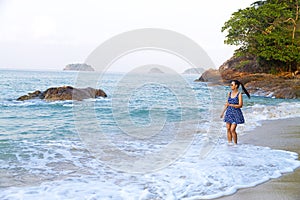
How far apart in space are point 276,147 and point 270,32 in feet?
92.5

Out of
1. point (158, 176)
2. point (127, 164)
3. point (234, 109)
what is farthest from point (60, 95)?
point (158, 176)

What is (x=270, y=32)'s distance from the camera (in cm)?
3262

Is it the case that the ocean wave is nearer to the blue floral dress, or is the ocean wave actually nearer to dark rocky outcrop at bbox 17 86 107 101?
the blue floral dress

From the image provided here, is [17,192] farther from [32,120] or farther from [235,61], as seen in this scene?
[235,61]

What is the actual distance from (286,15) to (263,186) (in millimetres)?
31699

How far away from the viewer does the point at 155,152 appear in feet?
23.1

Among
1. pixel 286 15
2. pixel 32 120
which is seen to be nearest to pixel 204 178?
pixel 32 120

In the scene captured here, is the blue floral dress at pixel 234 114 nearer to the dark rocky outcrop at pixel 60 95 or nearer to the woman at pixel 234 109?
the woman at pixel 234 109

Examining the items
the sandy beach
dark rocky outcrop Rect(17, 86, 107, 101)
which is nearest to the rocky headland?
the sandy beach

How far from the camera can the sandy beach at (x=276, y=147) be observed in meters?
4.12

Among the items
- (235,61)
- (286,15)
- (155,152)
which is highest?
(286,15)

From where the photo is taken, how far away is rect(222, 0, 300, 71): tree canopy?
3209cm

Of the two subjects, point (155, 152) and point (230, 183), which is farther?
point (155, 152)

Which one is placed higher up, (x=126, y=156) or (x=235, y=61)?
(x=235, y=61)
